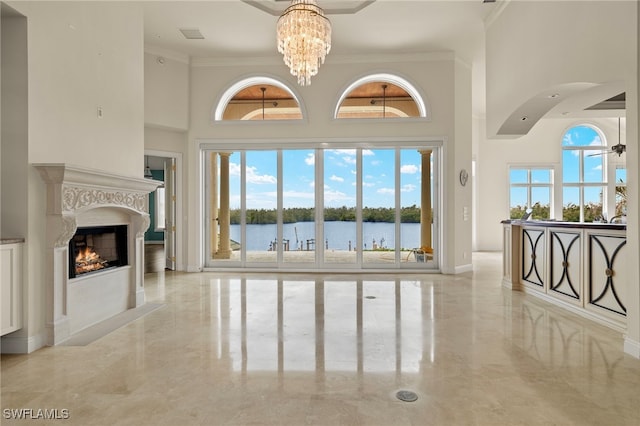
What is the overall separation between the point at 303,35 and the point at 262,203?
4010 mm

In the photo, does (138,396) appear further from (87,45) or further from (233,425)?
(87,45)

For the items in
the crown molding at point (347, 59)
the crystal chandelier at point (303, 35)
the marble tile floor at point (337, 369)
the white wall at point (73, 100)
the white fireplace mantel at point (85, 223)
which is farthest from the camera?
the crown molding at point (347, 59)

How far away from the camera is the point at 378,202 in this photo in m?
7.72

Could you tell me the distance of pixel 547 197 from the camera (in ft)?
38.4

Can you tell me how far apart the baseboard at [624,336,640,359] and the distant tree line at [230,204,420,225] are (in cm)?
454

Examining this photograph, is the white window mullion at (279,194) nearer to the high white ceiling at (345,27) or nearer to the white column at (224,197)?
the white column at (224,197)

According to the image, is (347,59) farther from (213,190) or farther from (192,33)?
(213,190)

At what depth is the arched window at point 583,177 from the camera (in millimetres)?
11633

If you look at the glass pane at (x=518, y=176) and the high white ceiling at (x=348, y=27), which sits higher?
the high white ceiling at (x=348, y=27)

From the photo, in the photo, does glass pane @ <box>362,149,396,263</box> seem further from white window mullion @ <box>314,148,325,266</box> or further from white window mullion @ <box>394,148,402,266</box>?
white window mullion @ <box>314,148,325,266</box>

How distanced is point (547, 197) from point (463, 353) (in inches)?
407

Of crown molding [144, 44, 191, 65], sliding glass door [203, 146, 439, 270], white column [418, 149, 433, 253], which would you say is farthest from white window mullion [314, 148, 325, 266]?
crown molding [144, 44, 191, 65]

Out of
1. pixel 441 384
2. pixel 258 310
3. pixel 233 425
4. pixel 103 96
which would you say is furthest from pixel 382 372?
pixel 103 96

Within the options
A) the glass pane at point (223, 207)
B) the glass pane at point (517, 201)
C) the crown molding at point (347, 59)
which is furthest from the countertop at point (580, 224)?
the glass pane at point (517, 201)
